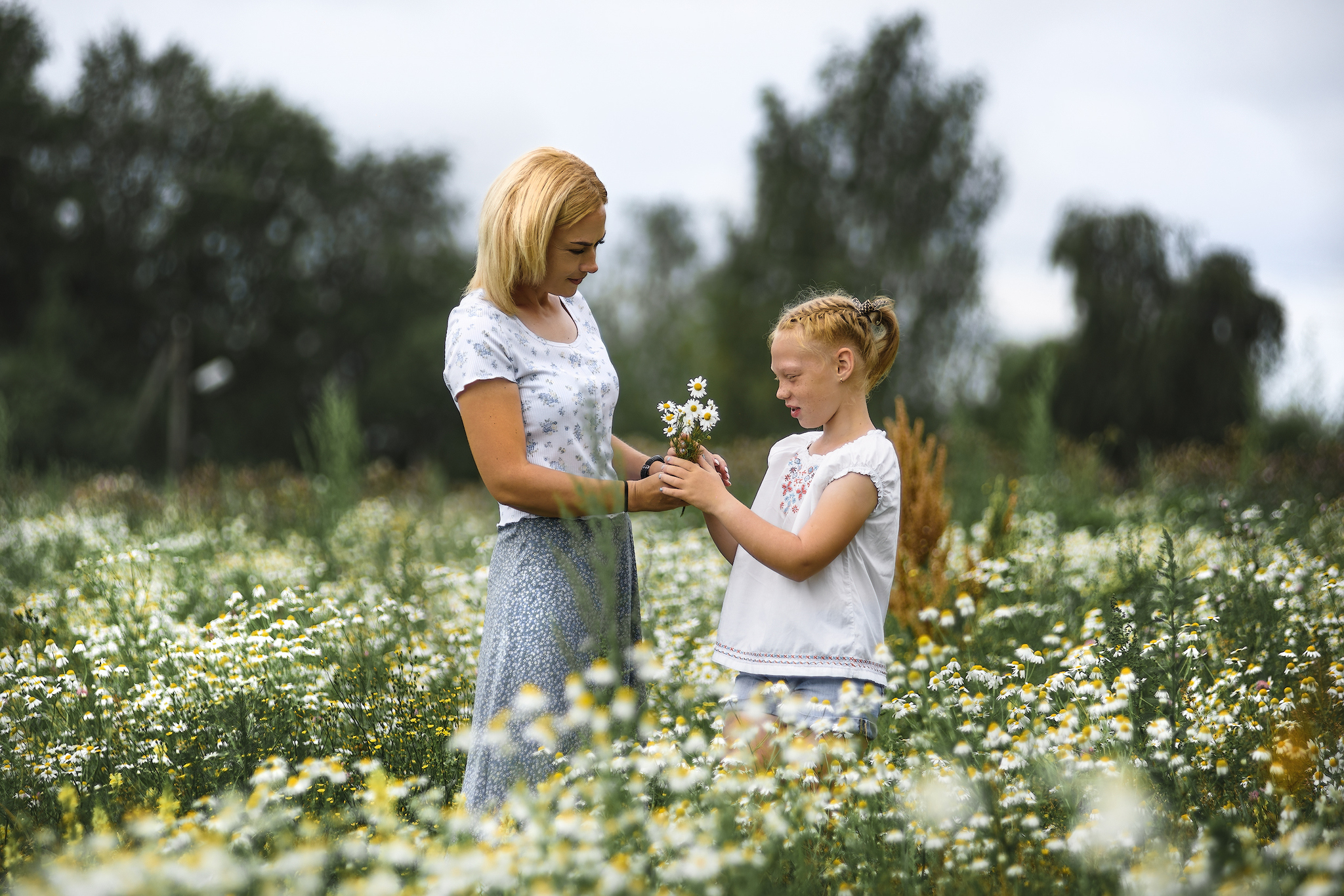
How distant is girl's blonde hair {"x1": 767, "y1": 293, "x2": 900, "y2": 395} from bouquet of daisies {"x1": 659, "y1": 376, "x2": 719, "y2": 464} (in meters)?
0.33

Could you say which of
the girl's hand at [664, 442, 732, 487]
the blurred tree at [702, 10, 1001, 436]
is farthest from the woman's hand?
the blurred tree at [702, 10, 1001, 436]

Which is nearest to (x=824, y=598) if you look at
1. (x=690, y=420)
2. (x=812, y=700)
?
(x=812, y=700)

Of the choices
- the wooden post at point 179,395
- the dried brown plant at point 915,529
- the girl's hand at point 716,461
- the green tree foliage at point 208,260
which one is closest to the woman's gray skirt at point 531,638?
the girl's hand at point 716,461

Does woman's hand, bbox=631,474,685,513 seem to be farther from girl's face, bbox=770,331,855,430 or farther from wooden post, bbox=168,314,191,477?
wooden post, bbox=168,314,191,477

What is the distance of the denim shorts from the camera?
209cm

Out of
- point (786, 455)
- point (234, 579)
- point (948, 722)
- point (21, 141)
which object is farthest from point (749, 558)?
point (21, 141)

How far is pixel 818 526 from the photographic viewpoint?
7.86 feet

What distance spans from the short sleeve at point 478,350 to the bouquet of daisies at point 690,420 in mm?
433

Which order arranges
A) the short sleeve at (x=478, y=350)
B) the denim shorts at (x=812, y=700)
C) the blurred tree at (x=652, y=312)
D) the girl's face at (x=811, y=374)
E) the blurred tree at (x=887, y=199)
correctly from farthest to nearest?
the blurred tree at (x=652, y=312) → the blurred tree at (x=887, y=199) → the girl's face at (x=811, y=374) → the short sleeve at (x=478, y=350) → the denim shorts at (x=812, y=700)

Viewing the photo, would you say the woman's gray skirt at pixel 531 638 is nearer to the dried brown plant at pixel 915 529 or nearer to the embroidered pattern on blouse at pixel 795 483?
the embroidered pattern on blouse at pixel 795 483

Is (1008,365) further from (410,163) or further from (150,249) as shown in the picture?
(150,249)

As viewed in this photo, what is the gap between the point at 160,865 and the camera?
4.93 feet

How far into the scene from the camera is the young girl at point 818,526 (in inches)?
94.3

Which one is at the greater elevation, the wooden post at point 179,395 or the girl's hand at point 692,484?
the wooden post at point 179,395
